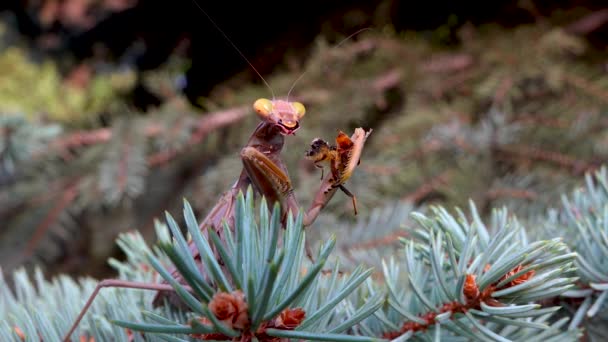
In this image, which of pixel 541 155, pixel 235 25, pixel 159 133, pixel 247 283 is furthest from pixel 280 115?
pixel 235 25

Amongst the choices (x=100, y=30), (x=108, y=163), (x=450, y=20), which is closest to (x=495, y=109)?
(x=450, y=20)

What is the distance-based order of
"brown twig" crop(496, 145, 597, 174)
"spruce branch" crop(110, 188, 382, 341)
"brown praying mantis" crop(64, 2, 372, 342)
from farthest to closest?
"brown twig" crop(496, 145, 597, 174), "brown praying mantis" crop(64, 2, 372, 342), "spruce branch" crop(110, 188, 382, 341)

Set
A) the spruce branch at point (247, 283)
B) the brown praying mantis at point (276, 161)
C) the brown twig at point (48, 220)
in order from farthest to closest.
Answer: the brown twig at point (48, 220) → the brown praying mantis at point (276, 161) → the spruce branch at point (247, 283)

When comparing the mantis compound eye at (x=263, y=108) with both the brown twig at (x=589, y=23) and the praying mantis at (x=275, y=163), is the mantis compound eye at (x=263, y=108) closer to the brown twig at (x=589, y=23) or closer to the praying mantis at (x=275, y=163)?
the praying mantis at (x=275, y=163)

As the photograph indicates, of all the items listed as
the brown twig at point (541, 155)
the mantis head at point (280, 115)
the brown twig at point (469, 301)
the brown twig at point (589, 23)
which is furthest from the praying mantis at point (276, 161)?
the brown twig at point (589, 23)

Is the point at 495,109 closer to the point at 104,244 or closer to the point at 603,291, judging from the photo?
the point at 603,291

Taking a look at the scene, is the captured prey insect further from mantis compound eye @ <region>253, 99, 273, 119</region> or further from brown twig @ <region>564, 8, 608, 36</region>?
brown twig @ <region>564, 8, 608, 36</region>

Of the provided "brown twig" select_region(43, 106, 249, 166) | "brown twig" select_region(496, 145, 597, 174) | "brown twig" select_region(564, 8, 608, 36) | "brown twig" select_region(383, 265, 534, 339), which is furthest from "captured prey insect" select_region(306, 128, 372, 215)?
"brown twig" select_region(564, 8, 608, 36)

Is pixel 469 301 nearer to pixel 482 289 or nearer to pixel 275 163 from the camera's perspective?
pixel 482 289
